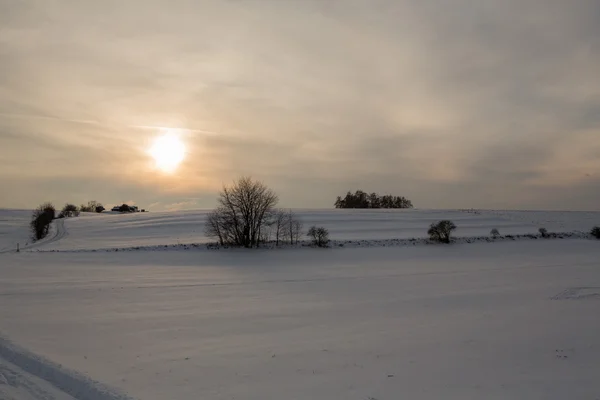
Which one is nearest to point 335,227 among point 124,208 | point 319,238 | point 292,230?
point 292,230

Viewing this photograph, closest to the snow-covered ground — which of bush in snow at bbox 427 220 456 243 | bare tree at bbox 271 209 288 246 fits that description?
bush in snow at bbox 427 220 456 243

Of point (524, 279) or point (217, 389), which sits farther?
point (524, 279)

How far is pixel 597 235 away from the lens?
56938 mm

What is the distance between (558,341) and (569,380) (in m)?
3.90

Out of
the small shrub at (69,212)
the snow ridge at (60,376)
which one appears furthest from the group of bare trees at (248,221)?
the small shrub at (69,212)

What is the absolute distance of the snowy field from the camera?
1108cm

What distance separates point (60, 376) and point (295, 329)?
26.3ft

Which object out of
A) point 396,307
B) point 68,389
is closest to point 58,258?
point 396,307

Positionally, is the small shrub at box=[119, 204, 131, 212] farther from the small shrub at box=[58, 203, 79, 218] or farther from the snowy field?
the snowy field

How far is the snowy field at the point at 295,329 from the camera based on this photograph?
1108 cm

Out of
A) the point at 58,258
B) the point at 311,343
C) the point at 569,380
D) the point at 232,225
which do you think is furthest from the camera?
the point at 232,225

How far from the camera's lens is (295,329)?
16922 millimetres

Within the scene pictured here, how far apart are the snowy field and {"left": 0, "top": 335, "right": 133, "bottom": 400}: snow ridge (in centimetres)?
4

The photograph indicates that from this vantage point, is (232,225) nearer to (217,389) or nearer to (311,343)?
(311,343)
